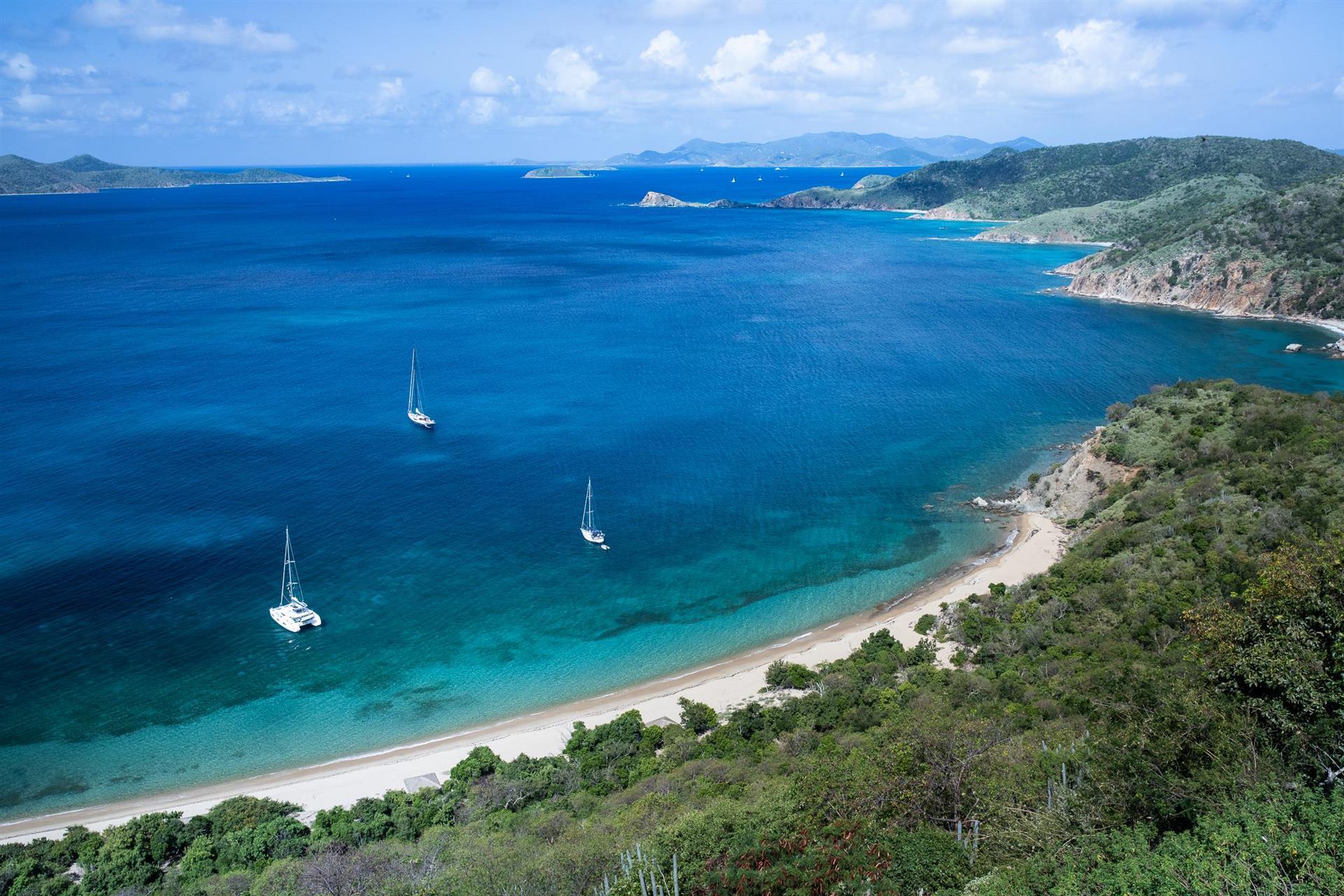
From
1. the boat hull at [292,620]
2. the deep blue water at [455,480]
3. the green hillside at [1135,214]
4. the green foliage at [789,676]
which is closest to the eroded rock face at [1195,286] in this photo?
the deep blue water at [455,480]

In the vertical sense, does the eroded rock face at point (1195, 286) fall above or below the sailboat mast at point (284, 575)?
above

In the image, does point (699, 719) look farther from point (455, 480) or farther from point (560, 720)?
point (455, 480)

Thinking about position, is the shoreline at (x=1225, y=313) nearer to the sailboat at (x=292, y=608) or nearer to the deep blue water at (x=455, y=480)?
the deep blue water at (x=455, y=480)

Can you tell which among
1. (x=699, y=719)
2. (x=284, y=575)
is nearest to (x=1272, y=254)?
(x=699, y=719)

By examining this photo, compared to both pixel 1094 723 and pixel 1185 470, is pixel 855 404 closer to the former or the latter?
pixel 1185 470

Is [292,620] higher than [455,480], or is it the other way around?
[455,480]

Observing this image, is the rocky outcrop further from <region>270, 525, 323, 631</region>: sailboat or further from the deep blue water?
<region>270, 525, 323, 631</region>: sailboat
